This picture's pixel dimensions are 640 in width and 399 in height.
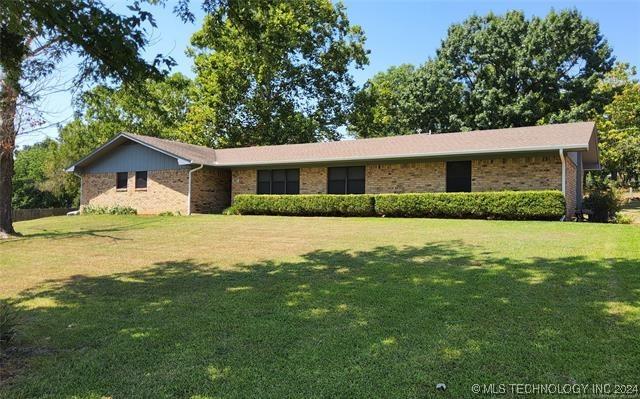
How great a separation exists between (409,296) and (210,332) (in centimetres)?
242

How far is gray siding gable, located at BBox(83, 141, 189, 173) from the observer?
74.4ft

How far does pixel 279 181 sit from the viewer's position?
2186 centimetres

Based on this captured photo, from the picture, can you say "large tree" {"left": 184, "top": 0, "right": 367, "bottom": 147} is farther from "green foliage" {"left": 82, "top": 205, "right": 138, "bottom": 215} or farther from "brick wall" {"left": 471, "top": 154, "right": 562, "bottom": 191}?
"brick wall" {"left": 471, "top": 154, "right": 562, "bottom": 191}

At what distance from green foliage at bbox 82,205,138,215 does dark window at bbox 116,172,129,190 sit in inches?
41.7

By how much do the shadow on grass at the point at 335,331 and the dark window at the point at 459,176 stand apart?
10.7 m

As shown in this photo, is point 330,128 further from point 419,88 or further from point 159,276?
point 159,276

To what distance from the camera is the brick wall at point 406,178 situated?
1806cm

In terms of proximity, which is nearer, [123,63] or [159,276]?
[123,63]

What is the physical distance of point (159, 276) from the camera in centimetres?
707

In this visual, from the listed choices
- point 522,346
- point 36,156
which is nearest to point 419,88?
point 522,346

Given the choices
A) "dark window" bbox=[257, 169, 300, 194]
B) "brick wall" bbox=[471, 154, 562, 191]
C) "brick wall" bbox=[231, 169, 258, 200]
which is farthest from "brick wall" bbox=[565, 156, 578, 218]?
"brick wall" bbox=[231, 169, 258, 200]

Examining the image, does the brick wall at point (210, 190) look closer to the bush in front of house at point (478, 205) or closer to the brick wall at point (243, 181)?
the brick wall at point (243, 181)

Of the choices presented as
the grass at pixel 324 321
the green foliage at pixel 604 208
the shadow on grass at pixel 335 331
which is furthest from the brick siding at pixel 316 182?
the shadow on grass at pixel 335 331

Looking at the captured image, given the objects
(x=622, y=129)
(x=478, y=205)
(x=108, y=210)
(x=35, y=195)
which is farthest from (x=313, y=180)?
(x=35, y=195)
